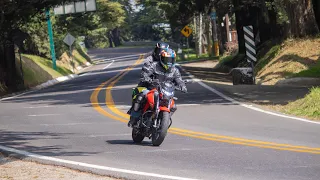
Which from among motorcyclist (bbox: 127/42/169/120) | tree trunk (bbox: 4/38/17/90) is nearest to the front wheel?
motorcyclist (bbox: 127/42/169/120)

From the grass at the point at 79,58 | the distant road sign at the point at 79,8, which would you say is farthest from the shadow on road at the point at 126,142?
the grass at the point at 79,58

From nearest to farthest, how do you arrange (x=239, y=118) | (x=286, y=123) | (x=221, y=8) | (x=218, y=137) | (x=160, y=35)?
(x=218, y=137)
(x=286, y=123)
(x=239, y=118)
(x=221, y=8)
(x=160, y=35)

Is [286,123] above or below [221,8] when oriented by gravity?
below

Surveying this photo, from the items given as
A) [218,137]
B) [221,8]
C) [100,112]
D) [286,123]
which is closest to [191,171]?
[218,137]

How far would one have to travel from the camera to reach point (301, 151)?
1048cm

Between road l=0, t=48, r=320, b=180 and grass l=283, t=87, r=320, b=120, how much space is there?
689 millimetres

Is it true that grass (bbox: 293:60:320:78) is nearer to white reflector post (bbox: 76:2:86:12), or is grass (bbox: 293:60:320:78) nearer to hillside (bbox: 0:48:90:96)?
hillside (bbox: 0:48:90:96)

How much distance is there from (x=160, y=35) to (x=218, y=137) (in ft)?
386

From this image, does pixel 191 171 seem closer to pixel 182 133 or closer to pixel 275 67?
pixel 182 133

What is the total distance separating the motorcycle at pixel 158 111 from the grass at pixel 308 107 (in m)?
5.03

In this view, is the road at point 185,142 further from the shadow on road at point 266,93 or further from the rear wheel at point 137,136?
the shadow on road at point 266,93

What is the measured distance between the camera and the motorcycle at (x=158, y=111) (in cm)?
1116

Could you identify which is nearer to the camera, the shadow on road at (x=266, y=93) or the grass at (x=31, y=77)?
the shadow on road at (x=266, y=93)

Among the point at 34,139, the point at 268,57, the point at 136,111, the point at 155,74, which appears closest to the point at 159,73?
the point at 155,74
